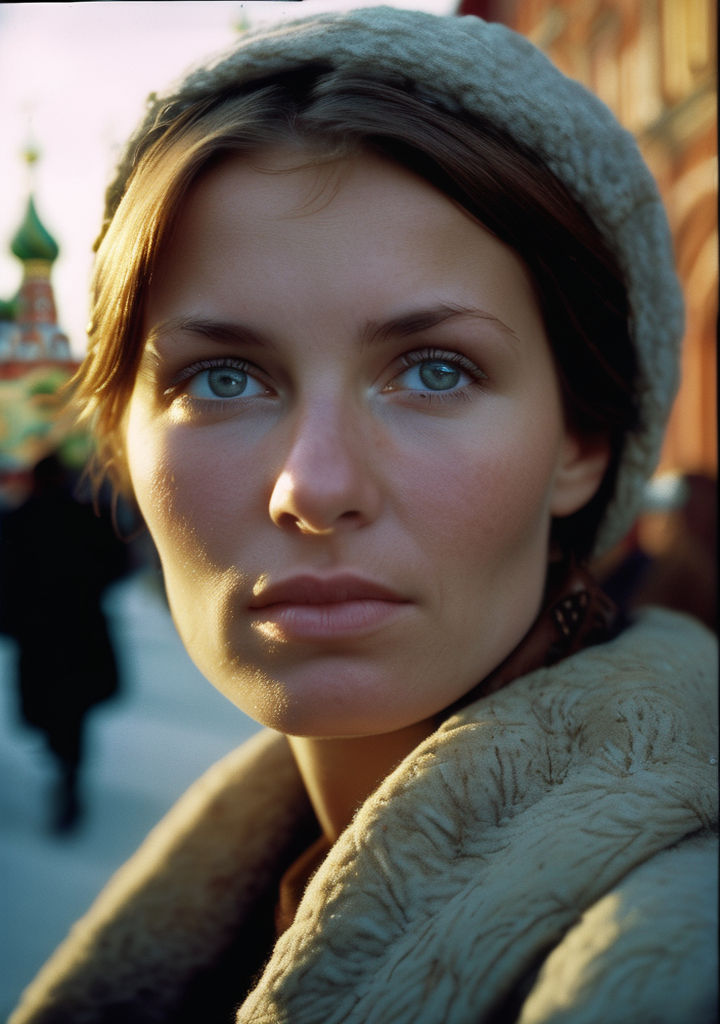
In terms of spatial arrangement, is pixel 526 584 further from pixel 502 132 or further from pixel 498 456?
pixel 502 132

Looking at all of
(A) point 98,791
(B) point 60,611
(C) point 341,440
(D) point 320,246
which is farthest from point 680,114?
(C) point 341,440

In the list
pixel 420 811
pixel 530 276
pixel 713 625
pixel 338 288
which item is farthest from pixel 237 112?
pixel 713 625

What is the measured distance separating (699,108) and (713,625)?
4643 millimetres

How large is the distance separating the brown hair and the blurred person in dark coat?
2.70 m

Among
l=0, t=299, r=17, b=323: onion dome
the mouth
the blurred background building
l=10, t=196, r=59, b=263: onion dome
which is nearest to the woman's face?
the mouth

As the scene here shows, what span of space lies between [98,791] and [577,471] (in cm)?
372

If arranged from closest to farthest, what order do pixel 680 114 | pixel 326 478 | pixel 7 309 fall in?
pixel 326 478, pixel 7 309, pixel 680 114

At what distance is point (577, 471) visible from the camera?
1.17 metres

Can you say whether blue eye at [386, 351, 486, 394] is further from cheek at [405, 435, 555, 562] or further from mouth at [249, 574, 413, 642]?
mouth at [249, 574, 413, 642]

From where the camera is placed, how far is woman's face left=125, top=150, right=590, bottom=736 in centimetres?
88

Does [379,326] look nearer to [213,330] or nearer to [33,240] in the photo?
[213,330]

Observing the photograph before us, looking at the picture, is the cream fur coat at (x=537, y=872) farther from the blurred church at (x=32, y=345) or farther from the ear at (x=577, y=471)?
the blurred church at (x=32, y=345)

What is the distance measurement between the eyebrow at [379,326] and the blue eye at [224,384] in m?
0.04

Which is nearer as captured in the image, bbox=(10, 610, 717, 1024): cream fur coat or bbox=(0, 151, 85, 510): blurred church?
bbox=(10, 610, 717, 1024): cream fur coat
